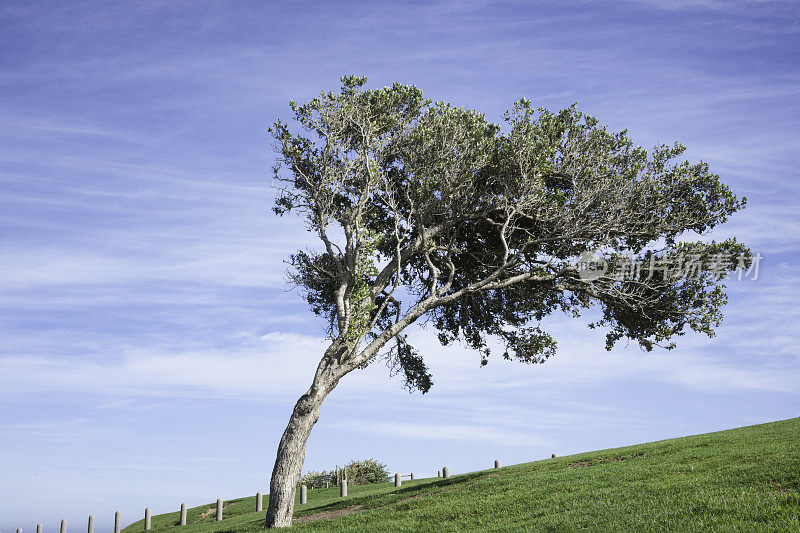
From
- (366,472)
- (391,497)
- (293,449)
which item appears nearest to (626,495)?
(391,497)

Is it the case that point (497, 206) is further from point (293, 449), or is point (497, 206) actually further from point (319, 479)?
point (319, 479)

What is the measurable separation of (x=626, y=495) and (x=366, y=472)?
2991 cm

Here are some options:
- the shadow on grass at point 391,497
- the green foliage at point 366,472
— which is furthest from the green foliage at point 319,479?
the shadow on grass at point 391,497

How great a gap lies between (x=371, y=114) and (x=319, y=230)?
6.11 metres

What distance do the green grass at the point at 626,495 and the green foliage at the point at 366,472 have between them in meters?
16.3

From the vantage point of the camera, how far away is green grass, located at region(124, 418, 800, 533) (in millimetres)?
15969

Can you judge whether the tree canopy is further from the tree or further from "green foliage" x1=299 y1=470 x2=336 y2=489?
"green foliage" x1=299 y1=470 x2=336 y2=489

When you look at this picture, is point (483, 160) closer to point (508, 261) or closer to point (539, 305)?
point (508, 261)

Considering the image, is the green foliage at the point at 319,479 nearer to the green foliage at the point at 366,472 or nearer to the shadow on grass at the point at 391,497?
the green foliage at the point at 366,472

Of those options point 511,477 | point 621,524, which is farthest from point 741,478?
point 511,477

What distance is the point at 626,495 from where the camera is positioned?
19.0 metres

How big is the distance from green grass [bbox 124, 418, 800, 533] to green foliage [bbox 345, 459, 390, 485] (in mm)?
16260

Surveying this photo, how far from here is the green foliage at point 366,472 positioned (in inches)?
1791

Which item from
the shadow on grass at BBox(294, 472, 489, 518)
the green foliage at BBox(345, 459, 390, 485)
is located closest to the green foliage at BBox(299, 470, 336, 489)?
the green foliage at BBox(345, 459, 390, 485)
